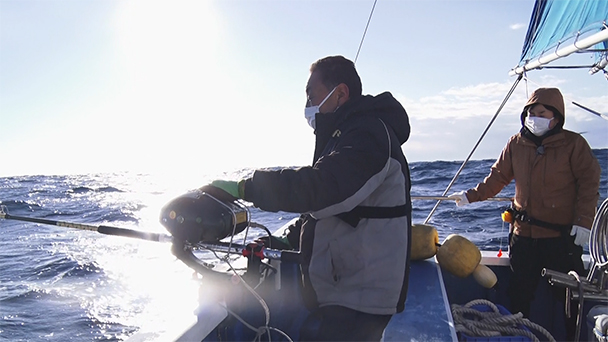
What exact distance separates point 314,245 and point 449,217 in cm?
884

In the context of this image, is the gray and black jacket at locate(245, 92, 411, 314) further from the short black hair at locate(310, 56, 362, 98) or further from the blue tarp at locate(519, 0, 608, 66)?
the blue tarp at locate(519, 0, 608, 66)

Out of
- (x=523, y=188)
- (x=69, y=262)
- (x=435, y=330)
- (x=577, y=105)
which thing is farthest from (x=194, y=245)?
(x=69, y=262)

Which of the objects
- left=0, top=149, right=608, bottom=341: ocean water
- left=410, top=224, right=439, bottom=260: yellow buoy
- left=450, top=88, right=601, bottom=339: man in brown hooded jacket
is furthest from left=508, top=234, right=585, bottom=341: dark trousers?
left=0, top=149, right=608, bottom=341: ocean water

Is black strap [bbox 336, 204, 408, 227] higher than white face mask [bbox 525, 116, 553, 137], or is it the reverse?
white face mask [bbox 525, 116, 553, 137]

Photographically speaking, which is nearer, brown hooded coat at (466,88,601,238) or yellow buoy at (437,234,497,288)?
brown hooded coat at (466,88,601,238)

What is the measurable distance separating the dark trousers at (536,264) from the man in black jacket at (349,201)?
2086mm

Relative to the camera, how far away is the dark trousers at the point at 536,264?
3.32 meters

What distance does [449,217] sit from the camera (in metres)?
10.1

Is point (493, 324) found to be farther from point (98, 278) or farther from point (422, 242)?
point (98, 278)

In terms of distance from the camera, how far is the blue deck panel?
2.53 meters

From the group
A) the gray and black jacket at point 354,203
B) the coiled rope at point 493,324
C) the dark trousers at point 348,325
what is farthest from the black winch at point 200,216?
the coiled rope at point 493,324

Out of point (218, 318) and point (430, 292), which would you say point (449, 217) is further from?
point (218, 318)

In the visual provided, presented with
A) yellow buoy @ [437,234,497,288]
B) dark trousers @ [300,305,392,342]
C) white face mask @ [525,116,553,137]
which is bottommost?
yellow buoy @ [437,234,497,288]

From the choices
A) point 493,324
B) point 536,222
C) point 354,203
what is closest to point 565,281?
point 493,324
